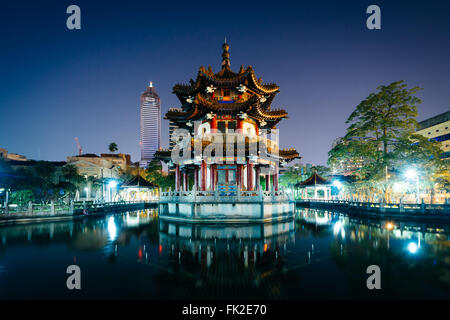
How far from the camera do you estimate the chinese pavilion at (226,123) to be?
74.0 feet

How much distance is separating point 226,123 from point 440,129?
200 ft

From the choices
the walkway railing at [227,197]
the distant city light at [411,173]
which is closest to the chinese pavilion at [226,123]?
the walkway railing at [227,197]

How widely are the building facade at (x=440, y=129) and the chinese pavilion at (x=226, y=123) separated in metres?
50.5

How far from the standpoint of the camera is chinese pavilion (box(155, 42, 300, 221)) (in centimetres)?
2255

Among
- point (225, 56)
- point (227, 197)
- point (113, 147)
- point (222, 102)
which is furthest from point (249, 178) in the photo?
point (113, 147)

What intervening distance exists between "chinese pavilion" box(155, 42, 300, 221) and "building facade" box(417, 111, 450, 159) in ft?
166

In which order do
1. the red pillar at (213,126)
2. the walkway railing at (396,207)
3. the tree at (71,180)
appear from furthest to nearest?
the tree at (71,180) → the red pillar at (213,126) → the walkway railing at (396,207)

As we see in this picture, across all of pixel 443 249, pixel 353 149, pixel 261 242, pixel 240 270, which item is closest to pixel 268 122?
pixel 353 149

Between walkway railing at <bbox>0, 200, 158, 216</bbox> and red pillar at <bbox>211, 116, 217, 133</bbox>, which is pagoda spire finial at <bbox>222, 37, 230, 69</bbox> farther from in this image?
walkway railing at <bbox>0, 200, 158, 216</bbox>

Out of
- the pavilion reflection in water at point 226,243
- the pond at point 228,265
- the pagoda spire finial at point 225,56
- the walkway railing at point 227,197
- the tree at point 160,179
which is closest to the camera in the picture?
the pond at point 228,265

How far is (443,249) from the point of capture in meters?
11.8

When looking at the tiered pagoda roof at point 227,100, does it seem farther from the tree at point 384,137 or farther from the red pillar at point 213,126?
the tree at point 384,137
